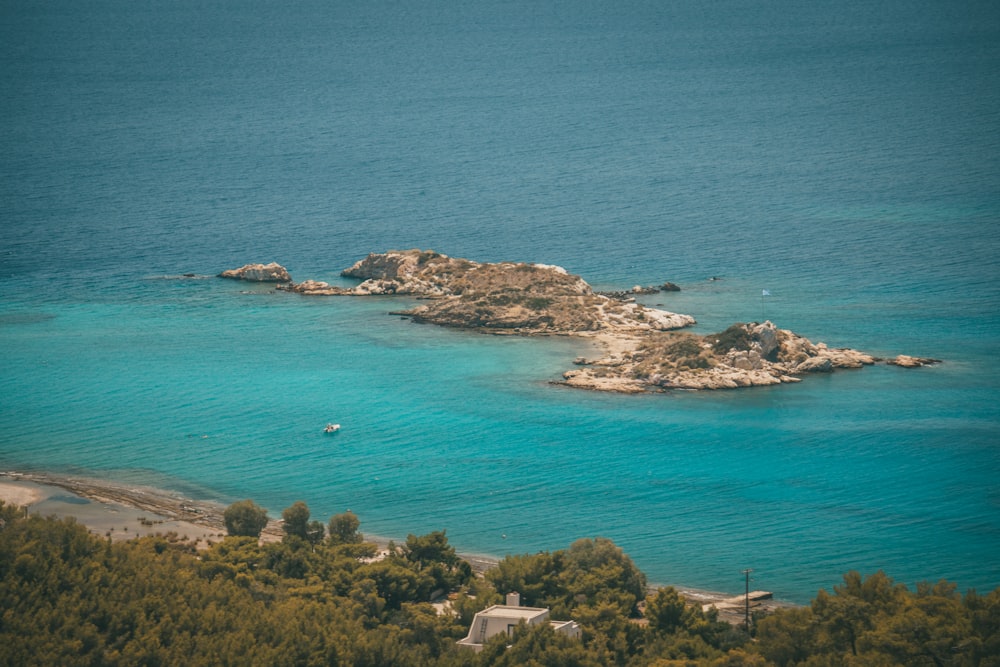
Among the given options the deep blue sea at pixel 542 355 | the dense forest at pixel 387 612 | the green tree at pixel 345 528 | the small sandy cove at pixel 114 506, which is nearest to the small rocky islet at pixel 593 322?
the deep blue sea at pixel 542 355

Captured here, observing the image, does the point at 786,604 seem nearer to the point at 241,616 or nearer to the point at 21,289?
the point at 241,616

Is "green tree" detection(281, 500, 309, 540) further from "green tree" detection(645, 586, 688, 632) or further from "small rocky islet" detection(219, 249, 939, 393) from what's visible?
"small rocky islet" detection(219, 249, 939, 393)

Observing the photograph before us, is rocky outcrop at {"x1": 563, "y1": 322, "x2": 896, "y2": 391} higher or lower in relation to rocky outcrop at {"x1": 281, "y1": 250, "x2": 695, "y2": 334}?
lower

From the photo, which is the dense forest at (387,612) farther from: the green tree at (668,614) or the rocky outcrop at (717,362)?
the rocky outcrop at (717,362)

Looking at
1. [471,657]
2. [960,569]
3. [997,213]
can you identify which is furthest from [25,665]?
[997,213]

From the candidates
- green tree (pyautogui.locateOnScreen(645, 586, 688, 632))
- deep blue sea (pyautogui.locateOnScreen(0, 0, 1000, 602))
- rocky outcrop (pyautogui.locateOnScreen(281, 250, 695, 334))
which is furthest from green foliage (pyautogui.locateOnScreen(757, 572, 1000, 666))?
rocky outcrop (pyautogui.locateOnScreen(281, 250, 695, 334))

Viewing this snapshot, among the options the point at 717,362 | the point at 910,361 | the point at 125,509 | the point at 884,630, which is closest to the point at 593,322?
the point at 717,362

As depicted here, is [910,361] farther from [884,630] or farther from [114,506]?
[114,506]
